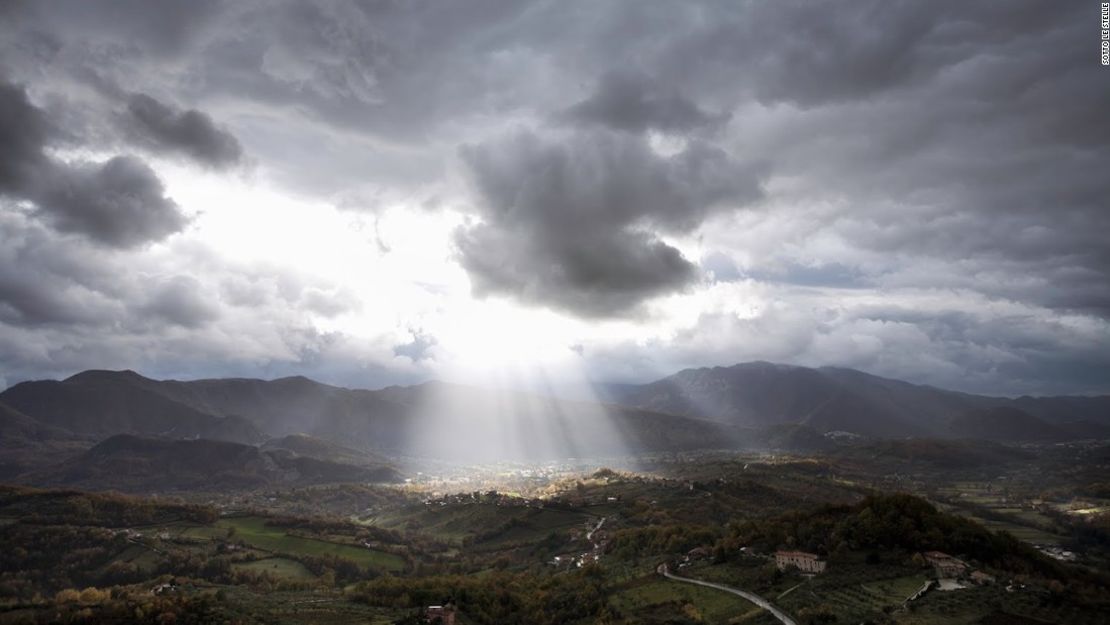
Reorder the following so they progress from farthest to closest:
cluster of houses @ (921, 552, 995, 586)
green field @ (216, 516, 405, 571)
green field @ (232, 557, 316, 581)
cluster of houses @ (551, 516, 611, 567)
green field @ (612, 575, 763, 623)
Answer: green field @ (216, 516, 405, 571)
green field @ (232, 557, 316, 581)
cluster of houses @ (551, 516, 611, 567)
green field @ (612, 575, 763, 623)
cluster of houses @ (921, 552, 995, 586)

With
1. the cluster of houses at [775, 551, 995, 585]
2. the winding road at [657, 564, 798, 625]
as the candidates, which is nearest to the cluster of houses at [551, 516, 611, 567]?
the winding road at [657, 564, 798, 625]

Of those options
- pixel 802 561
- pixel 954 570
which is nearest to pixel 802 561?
pixel 802 561

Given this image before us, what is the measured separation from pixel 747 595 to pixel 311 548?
124 metres

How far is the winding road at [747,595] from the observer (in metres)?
65.2

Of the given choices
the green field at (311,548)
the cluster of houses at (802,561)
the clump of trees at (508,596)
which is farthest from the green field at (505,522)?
the cluster of houses at (802,561)

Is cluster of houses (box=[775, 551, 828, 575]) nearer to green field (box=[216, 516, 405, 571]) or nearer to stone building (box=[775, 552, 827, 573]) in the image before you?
stone building (box=[775, 552, 827, 573])

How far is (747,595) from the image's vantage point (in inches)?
3019

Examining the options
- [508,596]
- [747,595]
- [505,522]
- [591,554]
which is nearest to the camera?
[747,595]

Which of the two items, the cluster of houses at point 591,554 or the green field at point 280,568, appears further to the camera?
the green field at point 280,568

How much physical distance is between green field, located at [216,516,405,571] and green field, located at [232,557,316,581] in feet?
21.8

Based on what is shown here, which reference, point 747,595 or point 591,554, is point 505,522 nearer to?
point 591,554

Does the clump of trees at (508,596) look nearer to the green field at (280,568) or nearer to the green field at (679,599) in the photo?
the green field at (679,599)

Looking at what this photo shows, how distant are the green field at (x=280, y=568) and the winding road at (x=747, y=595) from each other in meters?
84.3

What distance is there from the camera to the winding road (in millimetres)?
65194
